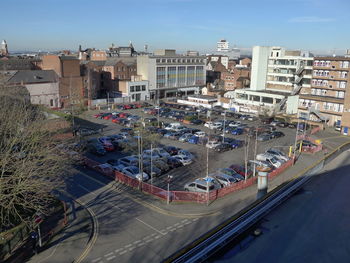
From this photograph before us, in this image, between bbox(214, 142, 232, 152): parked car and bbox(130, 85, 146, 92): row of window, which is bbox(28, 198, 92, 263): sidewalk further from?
bbox(130, 85, 146, 92): row of window

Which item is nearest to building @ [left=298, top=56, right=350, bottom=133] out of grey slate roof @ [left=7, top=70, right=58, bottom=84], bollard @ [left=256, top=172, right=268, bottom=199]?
bollard @ [left=256, top=172, right=268, bottom=199]

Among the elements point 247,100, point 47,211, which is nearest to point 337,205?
point 47,211

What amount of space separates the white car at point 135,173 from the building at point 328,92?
1232 inches

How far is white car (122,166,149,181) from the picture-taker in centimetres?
2399

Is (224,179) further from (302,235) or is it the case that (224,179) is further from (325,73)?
(325,73)

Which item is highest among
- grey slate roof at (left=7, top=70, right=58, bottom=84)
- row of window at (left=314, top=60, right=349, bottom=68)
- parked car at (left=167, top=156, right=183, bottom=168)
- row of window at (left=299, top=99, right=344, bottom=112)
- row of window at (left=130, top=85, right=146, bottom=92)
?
row of window at (left=314, top=60, right=349, bottom=68)

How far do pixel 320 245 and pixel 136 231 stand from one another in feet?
32.2

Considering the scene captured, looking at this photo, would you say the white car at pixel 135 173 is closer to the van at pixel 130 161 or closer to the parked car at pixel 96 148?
the van at pixel 130 161

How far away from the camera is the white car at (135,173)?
24.0 meters

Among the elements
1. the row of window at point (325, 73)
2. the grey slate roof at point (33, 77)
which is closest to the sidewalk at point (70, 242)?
the grey slate roof at point (33, 77)

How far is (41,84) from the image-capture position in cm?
5344

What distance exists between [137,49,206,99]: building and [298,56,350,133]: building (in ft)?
99.1

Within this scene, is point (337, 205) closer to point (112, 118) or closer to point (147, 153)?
point (147, 153)

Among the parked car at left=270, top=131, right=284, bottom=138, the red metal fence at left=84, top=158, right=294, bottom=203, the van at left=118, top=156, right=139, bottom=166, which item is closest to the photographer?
the red metal fence at left=84, top=158, right=294, bottom=203
